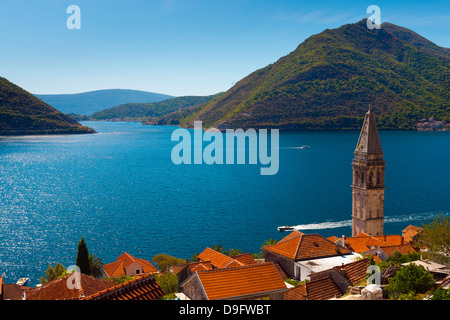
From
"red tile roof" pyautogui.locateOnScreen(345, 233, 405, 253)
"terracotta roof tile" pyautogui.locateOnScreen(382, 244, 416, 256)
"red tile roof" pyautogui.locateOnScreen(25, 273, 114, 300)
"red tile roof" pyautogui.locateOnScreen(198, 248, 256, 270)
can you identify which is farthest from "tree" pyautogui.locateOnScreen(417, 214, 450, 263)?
"red tile roof" pyautogui.locateOnScreen(25, 273, 114, 300)

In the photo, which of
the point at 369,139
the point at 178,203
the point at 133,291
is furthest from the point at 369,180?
the point at 178,203

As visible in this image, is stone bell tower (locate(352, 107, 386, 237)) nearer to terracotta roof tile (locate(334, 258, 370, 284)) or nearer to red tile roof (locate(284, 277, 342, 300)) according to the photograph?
terracotta roof tile (locate(334, 258, 370, 284))

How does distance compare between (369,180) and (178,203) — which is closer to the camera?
(369,180)

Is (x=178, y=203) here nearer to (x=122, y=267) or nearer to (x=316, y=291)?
(x=122, y=267)

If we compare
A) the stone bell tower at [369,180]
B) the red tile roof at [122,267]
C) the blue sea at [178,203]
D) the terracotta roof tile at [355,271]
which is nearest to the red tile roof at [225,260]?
the terracotta roof tile at [355,271]

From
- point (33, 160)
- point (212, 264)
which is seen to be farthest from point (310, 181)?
point (33, 160)

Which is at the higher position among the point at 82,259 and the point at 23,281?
the point at 82,259

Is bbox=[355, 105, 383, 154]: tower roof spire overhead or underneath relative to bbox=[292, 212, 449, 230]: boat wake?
overhead

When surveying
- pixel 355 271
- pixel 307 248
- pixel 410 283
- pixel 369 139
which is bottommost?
pixel 307 248
